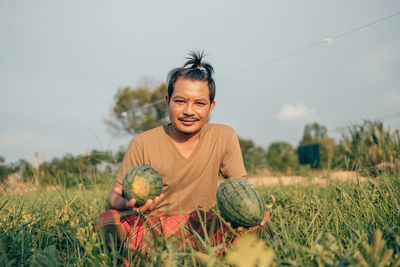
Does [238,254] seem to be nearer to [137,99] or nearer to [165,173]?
[165,173]

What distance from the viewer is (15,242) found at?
7.24 ft

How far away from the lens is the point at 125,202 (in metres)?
2.54

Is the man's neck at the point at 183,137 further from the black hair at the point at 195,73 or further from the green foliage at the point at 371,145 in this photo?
the green foliage at the point at 371,145

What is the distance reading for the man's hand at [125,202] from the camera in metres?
2.29

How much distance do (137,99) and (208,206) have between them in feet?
88.8

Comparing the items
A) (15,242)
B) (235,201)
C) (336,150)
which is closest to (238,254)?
(235,201)

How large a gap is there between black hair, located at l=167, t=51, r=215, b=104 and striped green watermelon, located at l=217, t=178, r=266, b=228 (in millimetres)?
1350

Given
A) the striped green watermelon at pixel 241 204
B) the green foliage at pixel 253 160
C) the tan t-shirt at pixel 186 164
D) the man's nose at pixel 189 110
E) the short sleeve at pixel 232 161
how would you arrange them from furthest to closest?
the green foliage at pixel 253 160, the short sleeve at pixel 232 161, the tan t-shirt at pixel 186 164, the man's nose at pixel 189 110, the striped green watermelon at pixel 241 204

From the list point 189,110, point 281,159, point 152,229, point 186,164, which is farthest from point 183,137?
point 281,159

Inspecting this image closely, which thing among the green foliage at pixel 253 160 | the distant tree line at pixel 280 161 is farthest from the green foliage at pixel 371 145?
the green foliage at pixel 253 160

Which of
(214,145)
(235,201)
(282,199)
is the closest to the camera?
(235,201)

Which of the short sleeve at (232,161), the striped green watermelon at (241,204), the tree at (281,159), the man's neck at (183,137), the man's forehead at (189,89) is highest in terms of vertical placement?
the man's forehead at (189,89)

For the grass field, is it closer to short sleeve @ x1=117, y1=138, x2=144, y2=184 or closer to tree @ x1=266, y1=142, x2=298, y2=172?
short sleeve @ x1=117, y1=138, x2=144, y2=184

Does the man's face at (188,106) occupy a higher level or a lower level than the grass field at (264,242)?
higher
